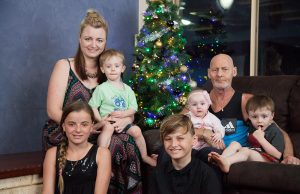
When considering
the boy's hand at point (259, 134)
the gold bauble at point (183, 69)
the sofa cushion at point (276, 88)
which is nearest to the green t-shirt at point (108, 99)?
the sofa cushion at point (276, 88)

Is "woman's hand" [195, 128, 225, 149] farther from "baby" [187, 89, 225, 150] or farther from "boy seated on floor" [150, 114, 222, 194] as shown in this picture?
"boy seated on floor" [150, 114, 222, 194]

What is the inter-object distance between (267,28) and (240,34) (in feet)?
1.16

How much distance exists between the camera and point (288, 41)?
5004 mm

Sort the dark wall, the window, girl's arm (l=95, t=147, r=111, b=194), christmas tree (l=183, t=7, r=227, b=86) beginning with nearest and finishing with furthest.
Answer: girl's arm (l=95, t=147, r=111, b=194) < the dark wall < the window < christmas tree (l=183, t=7, r=227, b=86)

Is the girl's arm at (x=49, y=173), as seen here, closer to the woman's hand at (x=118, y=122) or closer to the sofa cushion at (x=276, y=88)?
the woman's hand at (x=118, y=122)

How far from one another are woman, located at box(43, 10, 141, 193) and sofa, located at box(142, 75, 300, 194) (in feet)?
0.57

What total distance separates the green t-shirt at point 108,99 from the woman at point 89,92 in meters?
0.10

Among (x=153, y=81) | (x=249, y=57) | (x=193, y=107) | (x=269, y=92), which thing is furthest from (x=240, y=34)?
(x=193, y=107)

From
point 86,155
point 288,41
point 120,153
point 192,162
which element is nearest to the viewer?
point 192,162

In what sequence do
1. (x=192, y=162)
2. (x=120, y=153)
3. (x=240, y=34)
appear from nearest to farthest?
(x=192, y=162), (x=120, y=153), (x=240, y=34)

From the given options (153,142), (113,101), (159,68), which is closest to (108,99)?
(113,101)

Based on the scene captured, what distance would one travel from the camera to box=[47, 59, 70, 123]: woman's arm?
9.43ft

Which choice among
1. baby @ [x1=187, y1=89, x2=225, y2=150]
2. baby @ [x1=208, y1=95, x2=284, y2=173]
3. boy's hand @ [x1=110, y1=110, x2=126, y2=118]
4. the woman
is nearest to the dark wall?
the woman

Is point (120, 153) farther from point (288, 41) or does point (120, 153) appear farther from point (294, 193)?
point (288, 41)
